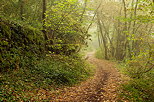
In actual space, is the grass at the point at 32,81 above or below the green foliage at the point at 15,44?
below

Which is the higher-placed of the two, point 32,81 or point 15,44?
point 15,44

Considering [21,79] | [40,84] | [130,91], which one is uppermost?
[21,79]

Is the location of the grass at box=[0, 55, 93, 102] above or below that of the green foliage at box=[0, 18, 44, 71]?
below

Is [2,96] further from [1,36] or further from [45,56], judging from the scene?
[45,56]

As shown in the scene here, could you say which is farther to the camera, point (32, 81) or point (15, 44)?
point (15, 44)

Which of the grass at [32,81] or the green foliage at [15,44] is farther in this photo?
the green foliage at [15,44]

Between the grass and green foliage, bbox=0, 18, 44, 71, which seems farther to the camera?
green foliage, bbox=0, 18, 44, 71

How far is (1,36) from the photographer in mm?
8180

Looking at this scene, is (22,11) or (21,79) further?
(22,11)

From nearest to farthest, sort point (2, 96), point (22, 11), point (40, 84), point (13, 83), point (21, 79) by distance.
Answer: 1. point (2, 96)
2. point (13, 83)
3. point (21, 79)
4. point (40, 84)
5. point (22, 11)

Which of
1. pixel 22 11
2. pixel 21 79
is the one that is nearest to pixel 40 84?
pixel 21 79

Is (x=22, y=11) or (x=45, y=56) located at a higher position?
(x=22, y=11)

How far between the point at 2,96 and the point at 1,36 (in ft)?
13.7

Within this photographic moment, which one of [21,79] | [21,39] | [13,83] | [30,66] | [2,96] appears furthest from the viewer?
[21,39]
